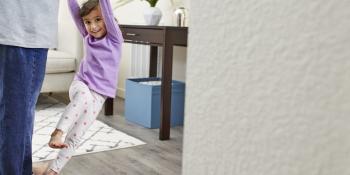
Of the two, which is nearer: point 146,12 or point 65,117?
point 65,117

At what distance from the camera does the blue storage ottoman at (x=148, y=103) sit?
2.85m

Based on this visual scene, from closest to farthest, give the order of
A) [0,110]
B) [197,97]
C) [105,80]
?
[197,97]
[0,110]
[105,80]

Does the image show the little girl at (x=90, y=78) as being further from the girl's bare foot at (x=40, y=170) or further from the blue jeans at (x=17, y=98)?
the blue jeans at (x=17, y=98)

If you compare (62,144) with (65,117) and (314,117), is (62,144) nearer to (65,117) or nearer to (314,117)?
(65,117)

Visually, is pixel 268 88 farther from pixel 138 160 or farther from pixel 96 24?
pixel 138 160

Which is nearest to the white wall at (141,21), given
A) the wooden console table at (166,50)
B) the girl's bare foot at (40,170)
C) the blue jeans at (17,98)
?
the wooden console table at (166,50)

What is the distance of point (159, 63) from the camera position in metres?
3.56

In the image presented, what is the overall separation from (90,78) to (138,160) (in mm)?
577

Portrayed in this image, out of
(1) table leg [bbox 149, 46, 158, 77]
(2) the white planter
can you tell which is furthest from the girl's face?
(1) table leg [bbox 149, 46, 158, 77]

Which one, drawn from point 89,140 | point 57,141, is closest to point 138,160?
point 89,140

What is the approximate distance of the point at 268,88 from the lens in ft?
1.09

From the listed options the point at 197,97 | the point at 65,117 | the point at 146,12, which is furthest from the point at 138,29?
the point at 197,97

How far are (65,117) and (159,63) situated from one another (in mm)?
1898

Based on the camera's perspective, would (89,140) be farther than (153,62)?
No
